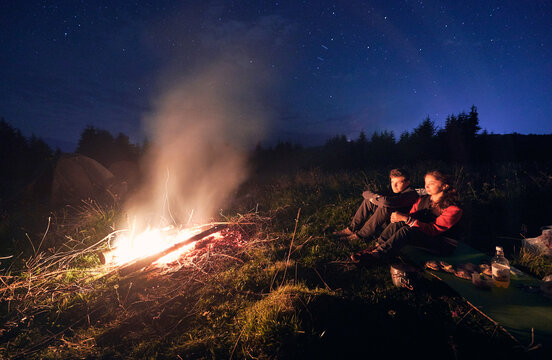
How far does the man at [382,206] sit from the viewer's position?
14.2ft

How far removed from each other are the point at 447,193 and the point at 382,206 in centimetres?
107

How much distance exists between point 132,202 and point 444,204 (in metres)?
10.1

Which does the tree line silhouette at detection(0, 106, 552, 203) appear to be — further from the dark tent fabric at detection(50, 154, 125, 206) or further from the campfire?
the campfire

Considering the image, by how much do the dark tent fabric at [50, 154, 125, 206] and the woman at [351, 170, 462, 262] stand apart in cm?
853

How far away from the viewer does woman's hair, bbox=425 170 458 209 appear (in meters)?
3.62

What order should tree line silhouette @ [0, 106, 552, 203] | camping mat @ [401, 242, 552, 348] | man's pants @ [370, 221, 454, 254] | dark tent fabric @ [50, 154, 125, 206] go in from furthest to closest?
tree line silhouette @ [0, 106, 552, 203] < dark tent fabric @ [50, 154, 125, 206] < man's pants @ [370, 221, 454, 254] < camping mat @ [401, 242, 552, 348]

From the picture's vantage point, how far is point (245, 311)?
2.67 meters

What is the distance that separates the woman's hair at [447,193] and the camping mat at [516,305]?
0.99 meters

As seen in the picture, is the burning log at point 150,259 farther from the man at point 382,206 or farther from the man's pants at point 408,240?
the man's pants at point 408,240

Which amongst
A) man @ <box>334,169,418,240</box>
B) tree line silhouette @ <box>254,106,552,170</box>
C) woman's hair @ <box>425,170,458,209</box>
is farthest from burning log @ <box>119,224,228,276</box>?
tree line silhouette @ <box>254,106,552,170</box>

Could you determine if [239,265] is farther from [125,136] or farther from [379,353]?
[125,136]

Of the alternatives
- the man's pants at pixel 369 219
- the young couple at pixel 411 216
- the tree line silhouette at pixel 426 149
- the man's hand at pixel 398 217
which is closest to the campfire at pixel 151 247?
the man's pants at pixel 369 219

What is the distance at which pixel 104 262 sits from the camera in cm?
404

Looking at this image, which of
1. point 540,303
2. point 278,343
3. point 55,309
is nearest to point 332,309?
point 278,343
